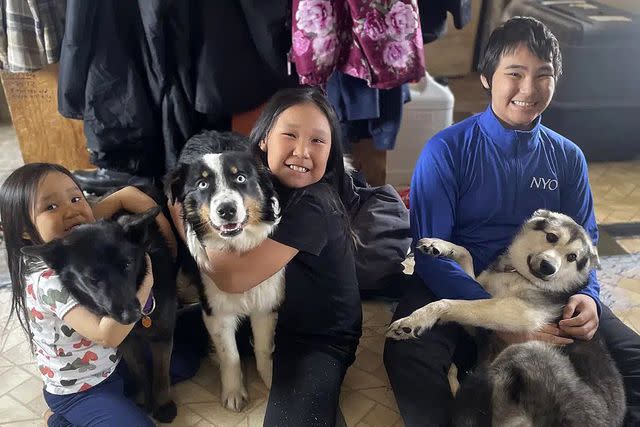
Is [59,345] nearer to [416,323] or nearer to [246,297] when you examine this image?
[246,297]

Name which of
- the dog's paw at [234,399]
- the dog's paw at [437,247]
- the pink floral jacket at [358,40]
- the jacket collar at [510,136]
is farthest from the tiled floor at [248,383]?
the pink floral jacket at [358,40]

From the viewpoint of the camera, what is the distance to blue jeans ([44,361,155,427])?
153 centimetres

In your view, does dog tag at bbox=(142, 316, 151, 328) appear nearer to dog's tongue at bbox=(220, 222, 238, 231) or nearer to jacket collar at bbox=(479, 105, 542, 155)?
dog's tongue at bbox=(220, 222, 238, 231)

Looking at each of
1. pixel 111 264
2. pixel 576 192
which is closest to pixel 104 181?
pixel 111 264

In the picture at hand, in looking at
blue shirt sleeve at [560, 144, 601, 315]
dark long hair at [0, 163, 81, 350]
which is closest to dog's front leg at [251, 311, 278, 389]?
dark long hair at [0, 163, 81, 350]

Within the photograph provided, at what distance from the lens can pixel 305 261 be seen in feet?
5.54

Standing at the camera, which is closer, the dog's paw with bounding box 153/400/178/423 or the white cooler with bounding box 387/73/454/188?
the dog's paw with bounding box 153/400/178/423

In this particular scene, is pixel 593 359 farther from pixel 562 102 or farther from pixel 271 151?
pixel 562 102

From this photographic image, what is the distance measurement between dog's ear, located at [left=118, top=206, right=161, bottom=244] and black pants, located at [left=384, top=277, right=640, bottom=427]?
84 centimetres

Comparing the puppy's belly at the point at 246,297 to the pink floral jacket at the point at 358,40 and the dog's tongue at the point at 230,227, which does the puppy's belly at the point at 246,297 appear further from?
the pink floral jacket at the point at 358,40

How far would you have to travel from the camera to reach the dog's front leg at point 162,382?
5.47 feet

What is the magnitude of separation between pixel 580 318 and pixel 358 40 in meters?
1.20

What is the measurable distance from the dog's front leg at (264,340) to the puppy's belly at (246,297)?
64 mm

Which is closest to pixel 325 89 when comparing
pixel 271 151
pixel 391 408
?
pixel 271 151
